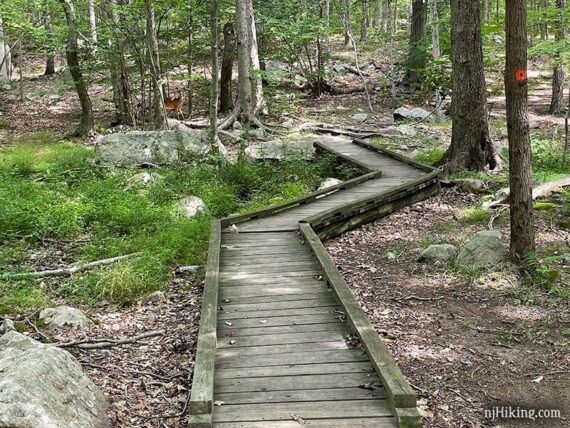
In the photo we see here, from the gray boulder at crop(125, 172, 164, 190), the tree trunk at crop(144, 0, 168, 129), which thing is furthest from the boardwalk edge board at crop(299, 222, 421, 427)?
the tree trunk at crop(144, 0, 168, 129)

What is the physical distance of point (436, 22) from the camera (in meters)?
18.4

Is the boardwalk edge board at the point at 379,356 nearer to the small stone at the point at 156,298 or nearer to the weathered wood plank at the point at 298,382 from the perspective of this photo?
the weathered wood plank at the point at 298,382

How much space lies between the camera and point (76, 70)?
17.3 meters

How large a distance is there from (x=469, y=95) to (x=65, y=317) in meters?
9.55

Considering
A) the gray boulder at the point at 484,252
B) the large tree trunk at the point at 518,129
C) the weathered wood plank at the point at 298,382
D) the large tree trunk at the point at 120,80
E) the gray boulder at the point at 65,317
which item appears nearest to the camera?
the weathered wood plank at the point at 298,382

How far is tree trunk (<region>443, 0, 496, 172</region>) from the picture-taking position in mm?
11625

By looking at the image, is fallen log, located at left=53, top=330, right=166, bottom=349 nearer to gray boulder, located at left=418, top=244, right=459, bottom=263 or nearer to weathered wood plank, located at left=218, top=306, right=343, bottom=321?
weathered wood plank, located at left=218, top=306, right=343, bottom=321

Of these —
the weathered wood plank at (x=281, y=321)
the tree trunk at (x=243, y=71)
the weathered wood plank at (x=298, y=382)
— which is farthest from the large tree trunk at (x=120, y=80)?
the weathered wood plank at (x=298, y=382)

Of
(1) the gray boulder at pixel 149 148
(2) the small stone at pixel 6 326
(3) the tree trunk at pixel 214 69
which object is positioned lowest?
(2) the small stone at pixel 6 326

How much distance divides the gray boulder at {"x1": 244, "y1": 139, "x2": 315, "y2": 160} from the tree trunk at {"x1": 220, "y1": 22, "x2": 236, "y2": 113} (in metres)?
5.49

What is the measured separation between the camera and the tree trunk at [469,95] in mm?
11625

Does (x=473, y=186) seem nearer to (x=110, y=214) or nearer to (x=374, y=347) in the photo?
(x=110, y=214)

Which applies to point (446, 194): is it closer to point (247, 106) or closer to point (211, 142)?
point (211, 142)

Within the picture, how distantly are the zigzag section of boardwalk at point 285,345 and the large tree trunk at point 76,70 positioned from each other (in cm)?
1076
